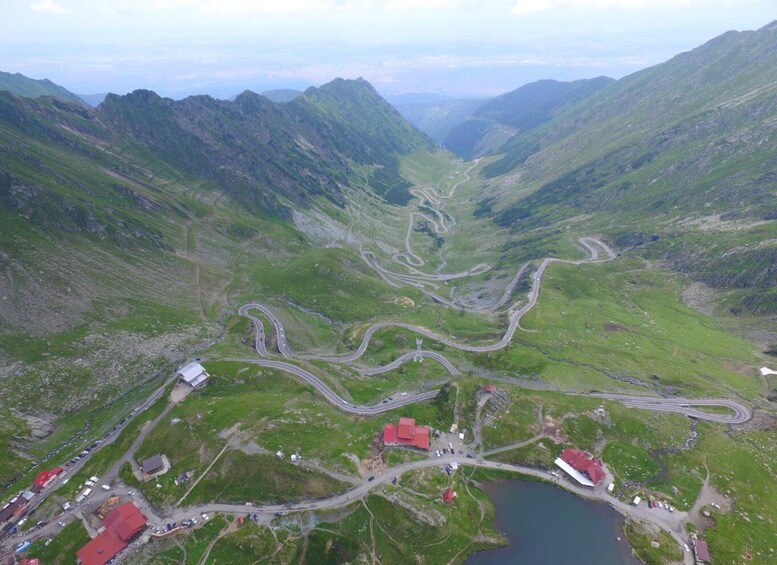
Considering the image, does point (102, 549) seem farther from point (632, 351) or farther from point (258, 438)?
point (632, 351)

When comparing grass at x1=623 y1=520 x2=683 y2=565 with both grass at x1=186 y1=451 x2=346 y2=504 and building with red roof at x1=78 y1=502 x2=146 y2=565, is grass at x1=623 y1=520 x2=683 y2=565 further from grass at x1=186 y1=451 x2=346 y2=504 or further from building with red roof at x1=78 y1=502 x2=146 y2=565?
building with red roof at x1=78 y1=502 x2=146 y2=565

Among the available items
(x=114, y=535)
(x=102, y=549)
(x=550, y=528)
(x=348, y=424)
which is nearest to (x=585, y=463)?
(x=550, y=528)

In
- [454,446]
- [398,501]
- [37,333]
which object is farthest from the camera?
[37,333]

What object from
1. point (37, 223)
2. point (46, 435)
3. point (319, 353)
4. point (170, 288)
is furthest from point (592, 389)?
point (37, 223)

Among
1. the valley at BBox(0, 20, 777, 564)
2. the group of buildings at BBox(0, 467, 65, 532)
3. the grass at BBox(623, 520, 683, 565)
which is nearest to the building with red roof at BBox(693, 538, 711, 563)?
the valley at BBox(0, 20, 777, 564)

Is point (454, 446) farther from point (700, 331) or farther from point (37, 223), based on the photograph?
point (37, 223)

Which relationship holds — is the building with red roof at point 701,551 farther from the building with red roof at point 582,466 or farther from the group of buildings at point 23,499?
the group of buildings at point 23,499

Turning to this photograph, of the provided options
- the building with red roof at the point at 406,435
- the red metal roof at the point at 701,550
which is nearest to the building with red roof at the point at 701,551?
the red metal roof at the point at 701,550
